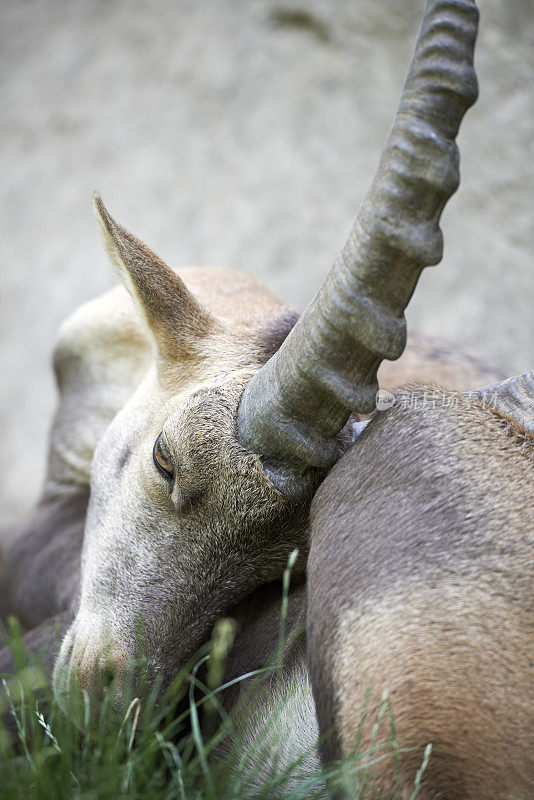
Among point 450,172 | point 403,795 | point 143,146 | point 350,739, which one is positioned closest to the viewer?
point 403,795

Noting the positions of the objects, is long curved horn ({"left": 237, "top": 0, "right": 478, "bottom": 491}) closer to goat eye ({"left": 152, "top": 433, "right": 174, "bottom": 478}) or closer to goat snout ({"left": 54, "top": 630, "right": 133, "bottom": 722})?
goat eye ({"left": 152, "top": 433, "right": 174, "bottom": 478})

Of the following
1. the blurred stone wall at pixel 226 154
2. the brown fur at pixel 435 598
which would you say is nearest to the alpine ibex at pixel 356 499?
the brown fur at pixel 435 598

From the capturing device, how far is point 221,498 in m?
2.41

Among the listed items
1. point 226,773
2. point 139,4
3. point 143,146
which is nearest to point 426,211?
point 226,773

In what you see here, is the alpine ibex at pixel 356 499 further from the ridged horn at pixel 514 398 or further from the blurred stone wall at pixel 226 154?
the blurred stone wall at pixel 226 154

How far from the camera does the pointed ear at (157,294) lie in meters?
2.81

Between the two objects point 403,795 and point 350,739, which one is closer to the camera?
point 403,795

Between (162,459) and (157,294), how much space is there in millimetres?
627

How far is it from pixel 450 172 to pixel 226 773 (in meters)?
1.50

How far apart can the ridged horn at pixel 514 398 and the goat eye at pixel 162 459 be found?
94 cm

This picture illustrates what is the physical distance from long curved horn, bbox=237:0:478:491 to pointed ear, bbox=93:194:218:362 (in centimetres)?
59

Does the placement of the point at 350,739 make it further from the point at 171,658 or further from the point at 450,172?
the point at 450,172

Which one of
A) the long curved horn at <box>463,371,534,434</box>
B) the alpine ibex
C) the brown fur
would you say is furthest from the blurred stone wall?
the brown fur

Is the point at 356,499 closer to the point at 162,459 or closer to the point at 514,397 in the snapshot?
the point at 514,397
